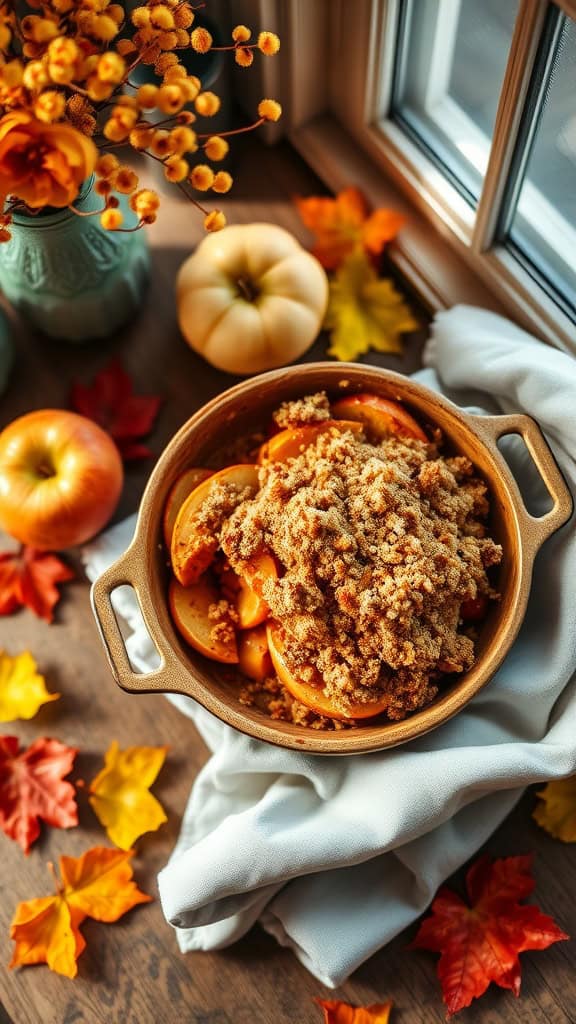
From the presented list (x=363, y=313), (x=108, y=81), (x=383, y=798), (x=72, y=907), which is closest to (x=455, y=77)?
(x=363, y=313)

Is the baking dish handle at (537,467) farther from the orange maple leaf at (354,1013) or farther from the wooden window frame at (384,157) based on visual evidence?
the orange maple leaf at (354,1013)

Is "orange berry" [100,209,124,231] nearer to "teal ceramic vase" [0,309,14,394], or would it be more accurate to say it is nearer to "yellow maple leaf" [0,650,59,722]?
"teal ceramic vase" [0,309,14,394]

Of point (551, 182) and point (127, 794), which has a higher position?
point (551, 182)

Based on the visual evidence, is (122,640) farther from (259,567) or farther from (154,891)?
(154,891)

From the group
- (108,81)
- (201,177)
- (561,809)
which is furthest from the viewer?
(561,809)

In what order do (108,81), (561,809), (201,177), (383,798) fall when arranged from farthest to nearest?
(561,809) → (383,798) → (201,177) → (108,81)

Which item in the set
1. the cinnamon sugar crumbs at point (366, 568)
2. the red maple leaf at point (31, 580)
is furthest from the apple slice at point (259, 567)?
the red maple leaf at point (31, 580)

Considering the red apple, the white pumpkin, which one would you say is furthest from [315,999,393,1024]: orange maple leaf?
the white pumpkin
